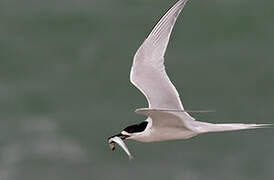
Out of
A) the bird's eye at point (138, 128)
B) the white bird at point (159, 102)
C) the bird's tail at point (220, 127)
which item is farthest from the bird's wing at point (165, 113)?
the bird's eye at point (138, 128)

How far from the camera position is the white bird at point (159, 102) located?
632cm

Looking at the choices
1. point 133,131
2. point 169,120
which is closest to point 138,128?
point 133,131

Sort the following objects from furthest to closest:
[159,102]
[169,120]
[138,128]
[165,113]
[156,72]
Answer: [156,72]
[159,102]
[138,128]
[169,120]
[165,113]

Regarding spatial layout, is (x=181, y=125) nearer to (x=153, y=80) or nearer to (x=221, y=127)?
(x=221, y=127)

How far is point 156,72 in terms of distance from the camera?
7.14 metres

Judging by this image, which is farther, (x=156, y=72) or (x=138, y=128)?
(x=156, y=72)

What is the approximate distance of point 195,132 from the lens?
6.41 meters

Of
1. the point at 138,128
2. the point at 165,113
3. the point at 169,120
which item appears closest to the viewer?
the point at 165,113

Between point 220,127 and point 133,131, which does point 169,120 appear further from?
point 133,131

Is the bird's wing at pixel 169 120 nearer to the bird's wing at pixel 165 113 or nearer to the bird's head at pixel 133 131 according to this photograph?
the bird's wing at pixel 165 113

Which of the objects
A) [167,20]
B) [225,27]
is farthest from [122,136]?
[225,27]

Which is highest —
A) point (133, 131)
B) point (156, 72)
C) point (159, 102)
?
point (156, 72)

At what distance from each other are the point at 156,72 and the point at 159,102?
35 cm

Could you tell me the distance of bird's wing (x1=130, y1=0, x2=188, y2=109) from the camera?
692cm
